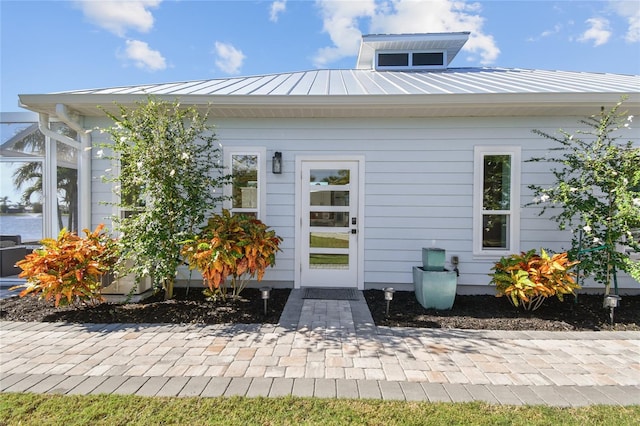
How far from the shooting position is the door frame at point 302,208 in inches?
191

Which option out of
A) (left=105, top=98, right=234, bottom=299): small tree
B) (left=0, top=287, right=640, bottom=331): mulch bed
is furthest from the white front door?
(left=105, top=98, right=234, bottom=299): small tree

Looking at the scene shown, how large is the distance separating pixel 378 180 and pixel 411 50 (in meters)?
4.57

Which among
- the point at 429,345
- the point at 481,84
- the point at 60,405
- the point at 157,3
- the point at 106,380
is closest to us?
the point at 60,405

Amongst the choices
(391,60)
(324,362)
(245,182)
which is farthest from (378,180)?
(391,60)

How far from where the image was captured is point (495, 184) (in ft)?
15.8

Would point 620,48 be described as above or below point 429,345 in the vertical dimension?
above

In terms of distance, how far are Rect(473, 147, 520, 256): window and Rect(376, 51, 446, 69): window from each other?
379 centimetres

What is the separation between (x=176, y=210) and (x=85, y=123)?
256 centimetres

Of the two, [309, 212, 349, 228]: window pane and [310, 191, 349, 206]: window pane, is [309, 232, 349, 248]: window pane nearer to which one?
[309, 212, 349, 228]: window pane

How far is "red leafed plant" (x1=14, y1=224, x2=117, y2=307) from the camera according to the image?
3.60 m

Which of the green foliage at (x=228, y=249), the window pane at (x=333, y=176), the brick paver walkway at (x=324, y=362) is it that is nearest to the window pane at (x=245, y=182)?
the green foliage at (x=228, y=249)

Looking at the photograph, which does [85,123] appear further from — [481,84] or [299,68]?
[481,84]

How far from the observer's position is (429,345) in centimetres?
301

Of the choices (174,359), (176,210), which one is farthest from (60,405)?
(176,210)
